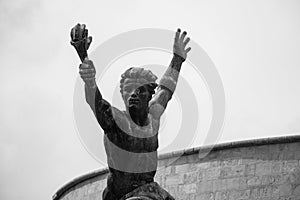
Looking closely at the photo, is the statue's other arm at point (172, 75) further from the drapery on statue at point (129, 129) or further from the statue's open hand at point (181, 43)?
the drapery on statue at point (129, 129)

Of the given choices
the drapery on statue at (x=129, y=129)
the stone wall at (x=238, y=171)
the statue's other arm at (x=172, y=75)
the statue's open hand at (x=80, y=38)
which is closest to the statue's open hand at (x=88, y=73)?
the drapery on statue at (x=129, y=129)

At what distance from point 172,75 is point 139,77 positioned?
428 millimetres

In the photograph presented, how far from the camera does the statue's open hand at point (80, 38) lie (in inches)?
217

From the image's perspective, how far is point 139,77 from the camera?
590 cm

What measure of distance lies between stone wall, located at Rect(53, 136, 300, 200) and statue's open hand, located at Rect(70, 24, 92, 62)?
971cm

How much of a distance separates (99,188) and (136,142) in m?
11.7

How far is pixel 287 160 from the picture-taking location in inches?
591

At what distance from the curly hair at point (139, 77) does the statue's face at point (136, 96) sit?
3 centimetres

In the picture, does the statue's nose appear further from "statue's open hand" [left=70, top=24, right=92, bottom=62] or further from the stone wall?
the stone wall

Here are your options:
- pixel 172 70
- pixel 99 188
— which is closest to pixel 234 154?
pixel 99 188

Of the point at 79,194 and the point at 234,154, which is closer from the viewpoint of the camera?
the point at 234,154

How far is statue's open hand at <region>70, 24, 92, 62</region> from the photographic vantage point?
5.52 m

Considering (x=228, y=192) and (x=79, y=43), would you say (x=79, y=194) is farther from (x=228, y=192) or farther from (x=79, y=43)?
(x=79, y=43)

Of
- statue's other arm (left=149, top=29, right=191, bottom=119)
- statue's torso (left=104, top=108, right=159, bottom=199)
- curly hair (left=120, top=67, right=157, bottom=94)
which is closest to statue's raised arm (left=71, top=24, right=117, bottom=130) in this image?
statue's torso (left=104, top=108, right=159, bottom=199)
